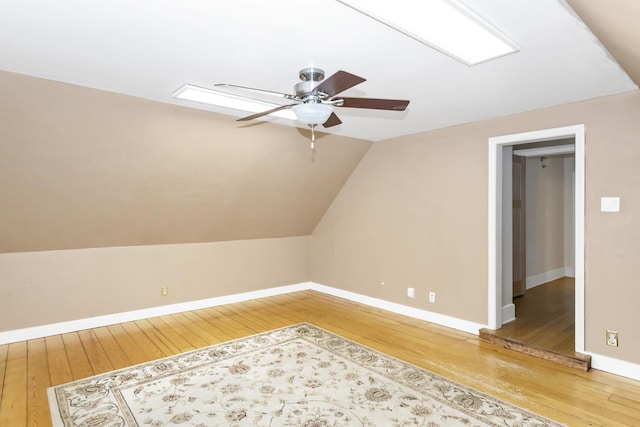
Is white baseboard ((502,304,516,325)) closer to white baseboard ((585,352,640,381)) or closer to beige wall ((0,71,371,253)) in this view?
white baseboard ((585,352,640,381))

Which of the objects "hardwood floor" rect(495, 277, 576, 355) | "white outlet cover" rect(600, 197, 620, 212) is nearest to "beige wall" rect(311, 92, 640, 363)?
"white outlet cover" rect(600, 197, 620, 212)

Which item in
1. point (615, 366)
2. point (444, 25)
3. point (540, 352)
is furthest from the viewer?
→ point (540, 352)

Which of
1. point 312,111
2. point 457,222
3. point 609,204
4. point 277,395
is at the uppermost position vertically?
point 312,111

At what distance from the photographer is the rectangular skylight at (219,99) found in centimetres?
290

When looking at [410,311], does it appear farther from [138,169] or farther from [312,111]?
[138,169]

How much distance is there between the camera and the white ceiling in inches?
70.2

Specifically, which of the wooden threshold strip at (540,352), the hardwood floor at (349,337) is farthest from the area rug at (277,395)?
the wooden threshold strip at (540,352)

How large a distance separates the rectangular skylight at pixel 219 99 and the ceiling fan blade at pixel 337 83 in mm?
1164

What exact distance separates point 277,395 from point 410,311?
2471 millimetres

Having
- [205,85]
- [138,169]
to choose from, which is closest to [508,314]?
[205,85]

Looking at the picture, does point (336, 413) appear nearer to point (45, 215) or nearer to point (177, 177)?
point (177, 177)

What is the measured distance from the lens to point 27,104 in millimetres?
2762

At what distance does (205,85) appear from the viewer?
2834mm

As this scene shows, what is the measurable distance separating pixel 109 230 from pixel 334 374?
3059mm
